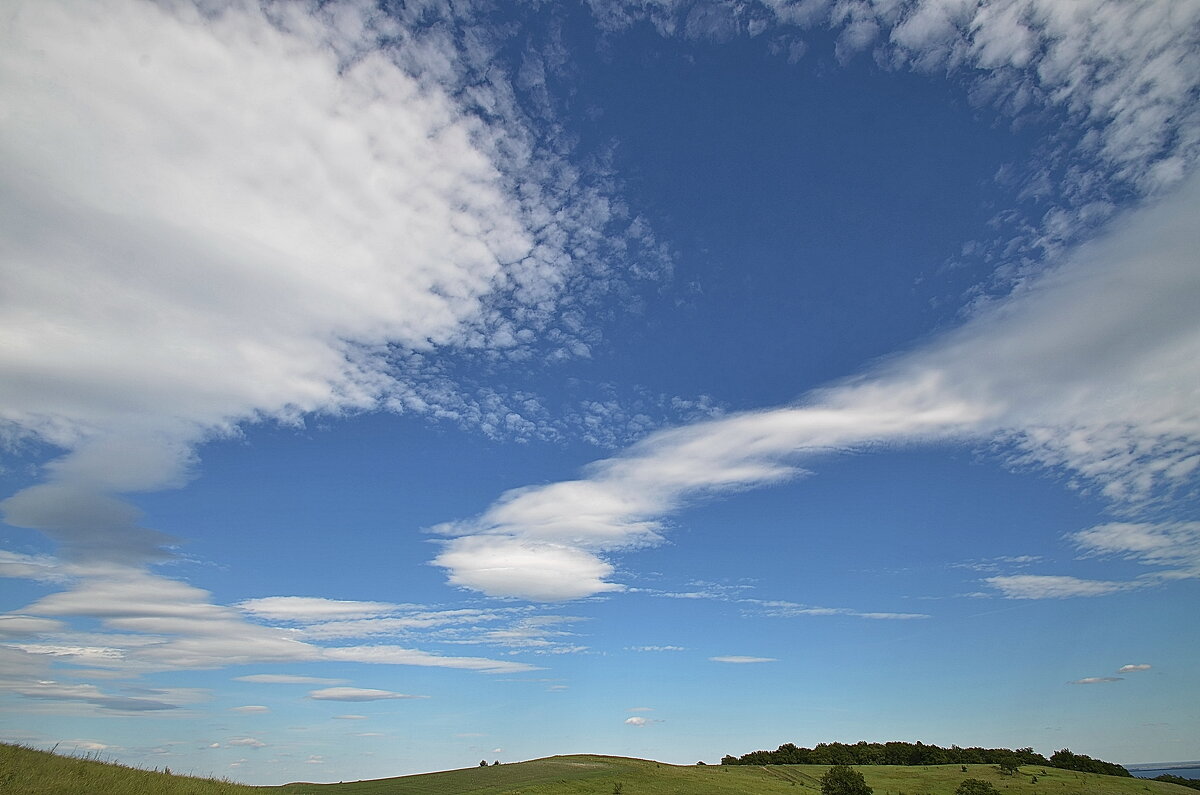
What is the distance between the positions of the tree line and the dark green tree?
195ft

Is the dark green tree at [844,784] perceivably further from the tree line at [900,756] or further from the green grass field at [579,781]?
the tree line at [900,756]

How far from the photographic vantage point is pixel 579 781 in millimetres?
74312

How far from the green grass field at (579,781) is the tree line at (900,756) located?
24.5 meters

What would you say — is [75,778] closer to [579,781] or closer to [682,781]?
[579,781]

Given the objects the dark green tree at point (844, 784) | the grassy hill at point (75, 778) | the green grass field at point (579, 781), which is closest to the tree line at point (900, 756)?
the green grass field at point (579, 781)

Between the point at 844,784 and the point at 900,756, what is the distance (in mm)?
94103

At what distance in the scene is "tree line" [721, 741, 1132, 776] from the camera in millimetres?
147250

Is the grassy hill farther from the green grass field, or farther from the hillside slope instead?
the hillside slope

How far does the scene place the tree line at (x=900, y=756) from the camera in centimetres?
14725

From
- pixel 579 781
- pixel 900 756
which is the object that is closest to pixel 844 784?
pixel 579 781

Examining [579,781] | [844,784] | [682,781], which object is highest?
[579,781]

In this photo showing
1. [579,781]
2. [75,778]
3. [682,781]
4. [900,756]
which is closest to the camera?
[75,778]

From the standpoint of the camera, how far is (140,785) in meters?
29.3

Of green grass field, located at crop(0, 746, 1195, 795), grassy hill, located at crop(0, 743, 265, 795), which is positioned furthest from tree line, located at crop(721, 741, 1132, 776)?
grassy hill, located at crop(0, 743, 265, 795)
